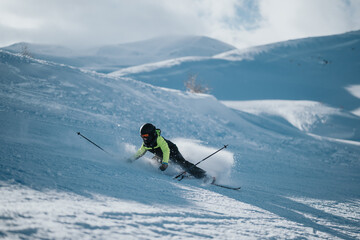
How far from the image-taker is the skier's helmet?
15.3 feet

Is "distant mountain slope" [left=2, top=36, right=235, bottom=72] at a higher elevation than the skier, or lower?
higher

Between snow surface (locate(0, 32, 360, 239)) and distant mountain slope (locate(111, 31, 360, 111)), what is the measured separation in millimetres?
18969

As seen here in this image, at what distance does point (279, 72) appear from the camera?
3841 centimetres

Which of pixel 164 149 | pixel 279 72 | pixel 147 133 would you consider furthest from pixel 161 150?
pixel 279 72

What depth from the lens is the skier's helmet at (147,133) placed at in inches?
184

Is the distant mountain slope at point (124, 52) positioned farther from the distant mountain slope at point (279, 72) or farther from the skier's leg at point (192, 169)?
the skier's leg at point (192, 169)

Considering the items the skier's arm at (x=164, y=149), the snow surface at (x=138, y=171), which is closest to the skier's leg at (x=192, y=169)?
the snow surface at (x=138, y=171)

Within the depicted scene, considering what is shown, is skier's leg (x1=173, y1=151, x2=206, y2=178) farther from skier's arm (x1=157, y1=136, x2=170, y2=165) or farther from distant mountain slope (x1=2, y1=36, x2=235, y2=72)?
distant mountain slope (x1=2, y1=36, x2=235, y2=72)

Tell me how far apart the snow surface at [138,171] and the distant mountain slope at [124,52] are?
Answer: 46.6m

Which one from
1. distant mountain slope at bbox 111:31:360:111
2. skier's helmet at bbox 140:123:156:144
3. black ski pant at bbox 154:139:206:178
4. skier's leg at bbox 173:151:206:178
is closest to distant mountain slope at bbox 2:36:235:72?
distant mountain slope at bbox 111:31:360:111

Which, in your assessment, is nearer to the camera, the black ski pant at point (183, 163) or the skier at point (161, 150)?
the skier at point (161, 150)

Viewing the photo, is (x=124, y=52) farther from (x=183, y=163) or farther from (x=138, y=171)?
(x=138, y=171)

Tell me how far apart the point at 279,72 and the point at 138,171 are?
128 ft

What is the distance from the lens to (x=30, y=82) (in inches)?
360
